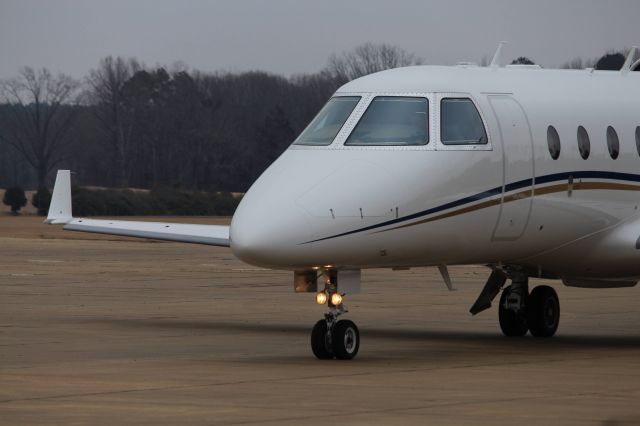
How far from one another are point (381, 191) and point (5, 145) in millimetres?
75488

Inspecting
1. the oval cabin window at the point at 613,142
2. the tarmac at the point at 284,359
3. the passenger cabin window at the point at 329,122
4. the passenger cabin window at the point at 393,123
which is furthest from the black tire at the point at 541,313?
the passenger cabin window at the point at 329,122

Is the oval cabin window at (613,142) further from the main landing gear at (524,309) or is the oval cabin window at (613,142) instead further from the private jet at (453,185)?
the main landing gear at (524,309)

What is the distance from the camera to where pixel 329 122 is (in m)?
18.1

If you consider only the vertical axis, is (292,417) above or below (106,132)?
below

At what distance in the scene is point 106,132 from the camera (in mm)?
86625

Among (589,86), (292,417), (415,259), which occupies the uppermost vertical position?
(589,86)

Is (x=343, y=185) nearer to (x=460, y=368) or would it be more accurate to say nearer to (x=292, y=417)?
(x=460, y=368)

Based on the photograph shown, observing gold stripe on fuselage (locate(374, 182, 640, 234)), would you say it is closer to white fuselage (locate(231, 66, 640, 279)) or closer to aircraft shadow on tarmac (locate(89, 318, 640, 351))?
white fuselage (locate(231, 66, 640, 279))

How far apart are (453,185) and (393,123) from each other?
1.02 meters

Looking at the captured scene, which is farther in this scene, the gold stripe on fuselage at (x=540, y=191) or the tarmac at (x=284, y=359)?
the gold stripe on fuselage at (x=540, y=191)

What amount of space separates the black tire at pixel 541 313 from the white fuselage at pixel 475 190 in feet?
3.71

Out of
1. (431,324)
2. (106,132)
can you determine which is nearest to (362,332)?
(431,324)

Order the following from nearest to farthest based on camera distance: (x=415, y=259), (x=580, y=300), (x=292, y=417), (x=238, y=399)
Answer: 1. (x=292, y=417)
2. (x=238, y=399)
3. (x=415, y=259)
4. (x=580, y=300)

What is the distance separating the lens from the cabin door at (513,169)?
61.2 ft
